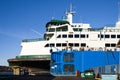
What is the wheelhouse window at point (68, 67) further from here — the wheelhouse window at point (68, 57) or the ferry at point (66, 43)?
the ferry at point (66, 43)

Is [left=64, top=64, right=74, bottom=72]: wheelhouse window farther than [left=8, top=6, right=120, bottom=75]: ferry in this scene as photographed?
No

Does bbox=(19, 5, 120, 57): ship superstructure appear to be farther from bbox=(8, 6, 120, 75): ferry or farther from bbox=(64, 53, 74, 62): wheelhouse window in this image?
bbox=(64, 53, 74, 62): wheelhouse window

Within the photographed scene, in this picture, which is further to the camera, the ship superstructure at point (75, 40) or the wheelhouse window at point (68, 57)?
the ship superstructure at point (75, 40)

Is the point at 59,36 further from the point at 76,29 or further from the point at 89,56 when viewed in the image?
the point at 89,56

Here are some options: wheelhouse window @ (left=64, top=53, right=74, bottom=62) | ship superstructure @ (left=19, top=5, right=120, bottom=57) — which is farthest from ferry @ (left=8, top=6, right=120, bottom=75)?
wheelhouse window @ (left=64, top=53, right=74, bottom=62)

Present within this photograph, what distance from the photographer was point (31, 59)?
52.8 meters

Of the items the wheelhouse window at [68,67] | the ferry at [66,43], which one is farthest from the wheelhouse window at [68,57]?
the ferry at [66,43]

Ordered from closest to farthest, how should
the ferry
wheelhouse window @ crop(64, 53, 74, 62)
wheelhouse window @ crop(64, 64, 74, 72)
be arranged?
wheelhouse window @ crop(64, 64, 74, 72), wheelhouse window @ crop(64, 53, 74, 62), the ferry

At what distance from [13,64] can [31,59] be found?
546 cm

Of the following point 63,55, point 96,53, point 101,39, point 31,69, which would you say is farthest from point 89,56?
point 31,69

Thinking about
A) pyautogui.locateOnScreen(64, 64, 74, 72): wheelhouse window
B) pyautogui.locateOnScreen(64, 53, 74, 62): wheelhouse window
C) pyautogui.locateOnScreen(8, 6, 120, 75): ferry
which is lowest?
pyautogui.locateOnScreen(64, 64, 74, 72): wheelhouse window

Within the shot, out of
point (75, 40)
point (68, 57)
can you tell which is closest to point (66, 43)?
point (75, 40)

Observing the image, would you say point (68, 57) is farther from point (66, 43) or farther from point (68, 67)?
point (66, 43)

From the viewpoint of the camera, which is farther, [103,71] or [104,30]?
[104,30]
